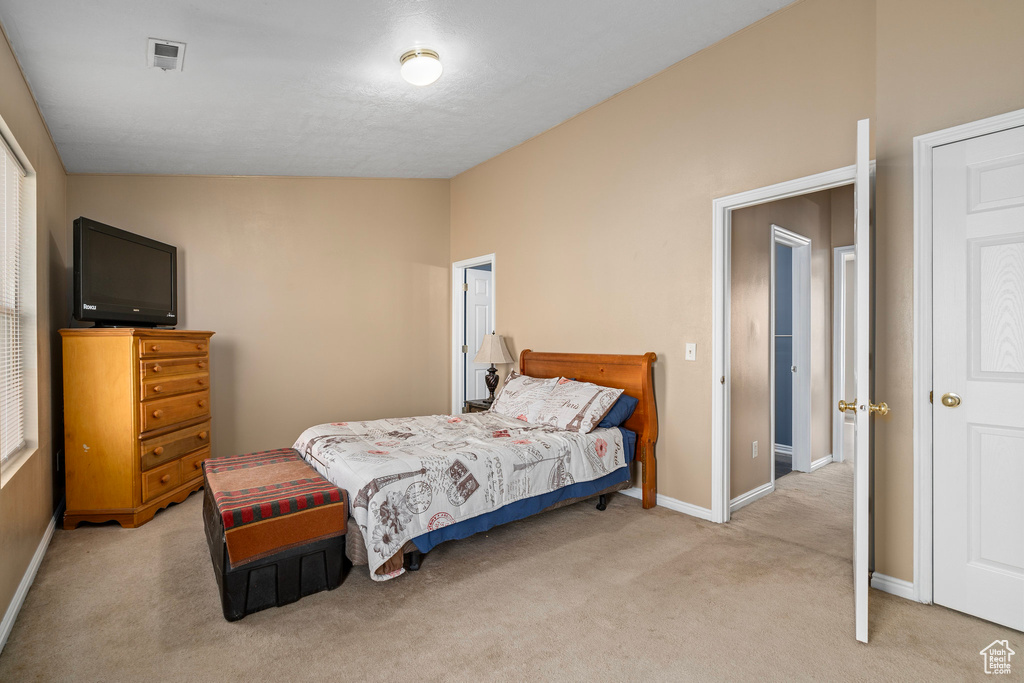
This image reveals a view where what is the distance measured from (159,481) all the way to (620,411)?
306 cm

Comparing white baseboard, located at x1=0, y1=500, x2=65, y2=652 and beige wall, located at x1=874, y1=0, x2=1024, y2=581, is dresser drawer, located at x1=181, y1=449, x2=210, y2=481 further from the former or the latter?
beige wall, located at x1=874, y1=0, x2=1024, y2=581

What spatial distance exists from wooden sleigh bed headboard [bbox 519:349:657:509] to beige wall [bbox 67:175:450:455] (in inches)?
79.9

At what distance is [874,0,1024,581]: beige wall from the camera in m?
2.09

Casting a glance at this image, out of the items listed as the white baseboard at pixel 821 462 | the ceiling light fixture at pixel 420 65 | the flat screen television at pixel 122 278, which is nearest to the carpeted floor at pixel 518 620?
the flat screen television at pixel 122 278

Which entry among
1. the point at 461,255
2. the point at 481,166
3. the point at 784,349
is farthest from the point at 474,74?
the point at 784,349

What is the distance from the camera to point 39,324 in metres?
2.81

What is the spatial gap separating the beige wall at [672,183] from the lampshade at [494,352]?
170mm

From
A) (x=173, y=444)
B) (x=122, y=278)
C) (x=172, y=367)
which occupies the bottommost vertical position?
Answer: (x=173, y=444)

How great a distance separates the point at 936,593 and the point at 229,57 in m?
4.18

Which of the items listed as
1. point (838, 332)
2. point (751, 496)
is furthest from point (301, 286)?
point (838, 332)

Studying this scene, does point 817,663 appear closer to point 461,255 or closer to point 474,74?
point 474,74

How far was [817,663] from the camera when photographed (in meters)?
1.80

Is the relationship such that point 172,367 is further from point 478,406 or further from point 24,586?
point 478,406

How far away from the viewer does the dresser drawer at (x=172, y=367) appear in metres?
3.26
